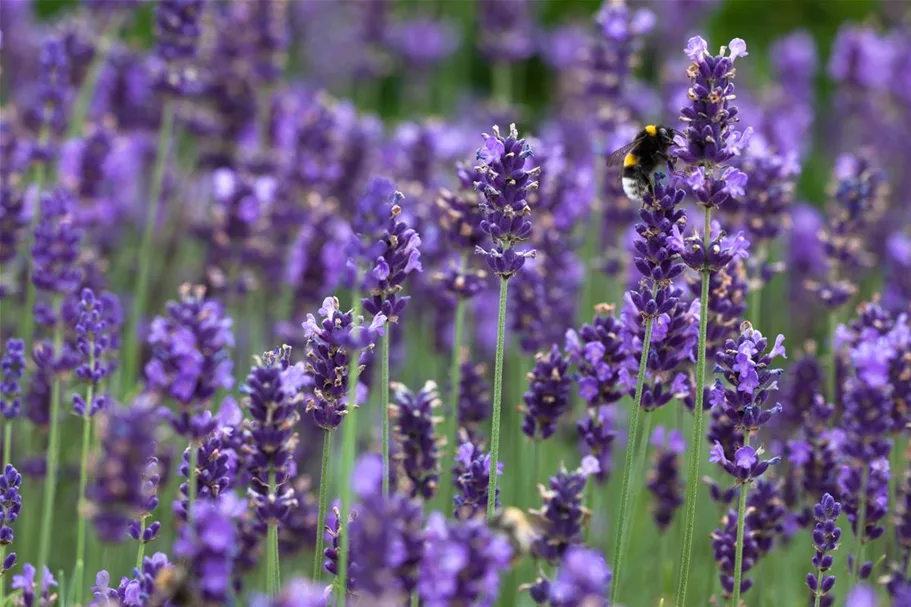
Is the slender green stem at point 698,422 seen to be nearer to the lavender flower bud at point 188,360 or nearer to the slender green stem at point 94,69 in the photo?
the lavender flower bud at point 188,360

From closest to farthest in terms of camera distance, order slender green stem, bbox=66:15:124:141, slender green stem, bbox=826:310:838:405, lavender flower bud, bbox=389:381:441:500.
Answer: lavender flower bud, bbox=389:381:441:500
slender green stem, bbox=826:310:838:405
slender green stem, bbox=66:15:124:141

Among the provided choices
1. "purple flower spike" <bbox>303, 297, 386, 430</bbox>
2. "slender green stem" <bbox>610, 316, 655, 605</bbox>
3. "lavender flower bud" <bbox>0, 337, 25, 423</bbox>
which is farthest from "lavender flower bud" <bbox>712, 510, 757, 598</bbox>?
"lavender flower bud" <bbox>0, 337, 25, 423</bbox>

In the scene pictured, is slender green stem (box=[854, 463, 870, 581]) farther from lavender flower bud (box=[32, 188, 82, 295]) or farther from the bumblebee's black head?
lavender flower bud (box=[32, 188, 82, 295])

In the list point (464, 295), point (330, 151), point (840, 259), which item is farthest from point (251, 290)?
point (840, 259)

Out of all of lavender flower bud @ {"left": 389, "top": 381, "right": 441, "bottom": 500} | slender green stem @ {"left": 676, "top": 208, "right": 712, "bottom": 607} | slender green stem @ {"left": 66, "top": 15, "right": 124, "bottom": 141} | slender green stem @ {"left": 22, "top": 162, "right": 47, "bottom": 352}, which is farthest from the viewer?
slender green stem @ {"left": 66, "top": 15, "right": 124, "bottom": 141}

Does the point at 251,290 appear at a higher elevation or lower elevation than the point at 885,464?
higher

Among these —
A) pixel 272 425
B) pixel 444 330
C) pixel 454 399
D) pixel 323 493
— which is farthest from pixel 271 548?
pixel 444 330

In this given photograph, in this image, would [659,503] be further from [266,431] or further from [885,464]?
[266,431]
